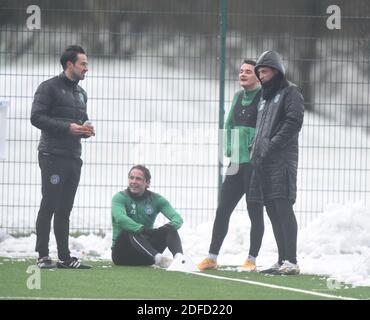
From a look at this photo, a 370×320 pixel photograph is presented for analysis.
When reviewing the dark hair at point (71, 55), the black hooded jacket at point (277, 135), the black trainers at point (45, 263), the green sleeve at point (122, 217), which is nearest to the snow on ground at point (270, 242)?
the green sleeve at point (122, 217)

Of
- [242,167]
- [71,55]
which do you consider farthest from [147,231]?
[71,55]

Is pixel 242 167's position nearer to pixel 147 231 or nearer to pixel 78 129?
pixel 147 231

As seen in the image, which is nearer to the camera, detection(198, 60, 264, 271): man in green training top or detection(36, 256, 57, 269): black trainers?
detection(36, 256, 57, 269): black trainers

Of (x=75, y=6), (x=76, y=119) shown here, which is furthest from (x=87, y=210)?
(x=76, y=119)

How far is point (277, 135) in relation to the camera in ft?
39.1

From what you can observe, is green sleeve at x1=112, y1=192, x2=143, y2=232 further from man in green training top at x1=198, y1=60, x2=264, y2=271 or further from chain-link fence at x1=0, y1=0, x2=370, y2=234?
chain-link fence at x1=0, y1=0, x2=370, y2=234

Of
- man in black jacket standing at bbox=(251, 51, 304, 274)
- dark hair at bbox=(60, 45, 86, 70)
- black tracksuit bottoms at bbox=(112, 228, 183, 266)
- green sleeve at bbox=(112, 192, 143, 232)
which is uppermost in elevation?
dark hair at bbox=(60, 45, 86, 70)

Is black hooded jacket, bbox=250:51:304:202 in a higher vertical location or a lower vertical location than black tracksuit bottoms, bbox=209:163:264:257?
higher

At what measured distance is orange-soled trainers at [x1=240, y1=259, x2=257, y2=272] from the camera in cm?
1239

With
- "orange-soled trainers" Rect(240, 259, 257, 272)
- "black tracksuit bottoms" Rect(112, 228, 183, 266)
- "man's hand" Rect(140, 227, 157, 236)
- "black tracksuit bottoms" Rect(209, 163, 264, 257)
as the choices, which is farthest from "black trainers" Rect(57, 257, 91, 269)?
"orange-soled trainers" Rect(240, 259, 257, 272)

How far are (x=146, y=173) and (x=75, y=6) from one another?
10.2 ft

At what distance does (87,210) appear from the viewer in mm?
15102

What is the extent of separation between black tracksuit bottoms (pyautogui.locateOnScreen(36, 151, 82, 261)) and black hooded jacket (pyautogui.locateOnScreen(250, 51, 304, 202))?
152cm
